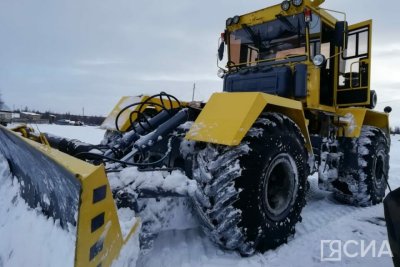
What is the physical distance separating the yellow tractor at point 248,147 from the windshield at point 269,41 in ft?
0.05

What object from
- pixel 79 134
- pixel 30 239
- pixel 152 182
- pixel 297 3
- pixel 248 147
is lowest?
pixel 79 134

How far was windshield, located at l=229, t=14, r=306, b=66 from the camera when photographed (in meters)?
4.38

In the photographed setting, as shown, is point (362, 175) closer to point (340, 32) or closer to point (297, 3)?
point (340, 32)

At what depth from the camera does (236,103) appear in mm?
2906

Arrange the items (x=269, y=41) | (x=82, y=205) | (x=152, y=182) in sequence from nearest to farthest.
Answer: (x=82, y=205)
(x=152, y=182)
(x=269, y=41)

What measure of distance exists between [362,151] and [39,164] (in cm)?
436

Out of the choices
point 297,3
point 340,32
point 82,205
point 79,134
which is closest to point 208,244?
point 82,205

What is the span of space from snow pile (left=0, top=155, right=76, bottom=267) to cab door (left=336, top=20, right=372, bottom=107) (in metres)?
4.51

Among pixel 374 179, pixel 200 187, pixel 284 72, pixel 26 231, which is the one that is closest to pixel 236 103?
pixel 200 187

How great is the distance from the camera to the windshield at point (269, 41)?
4375 millimetres

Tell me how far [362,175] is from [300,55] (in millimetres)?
2029

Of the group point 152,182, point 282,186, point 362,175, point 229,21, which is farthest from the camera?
point 229,21

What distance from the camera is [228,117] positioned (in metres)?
2.82

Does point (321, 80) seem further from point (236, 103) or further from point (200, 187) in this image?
point (200, 187)
